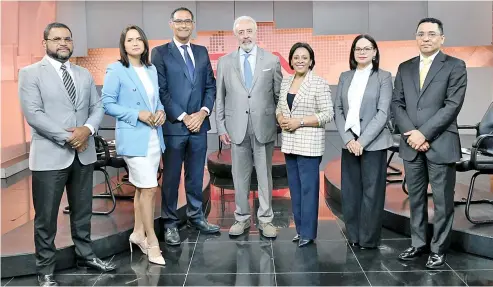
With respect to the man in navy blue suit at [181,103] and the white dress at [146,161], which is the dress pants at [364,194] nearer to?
the man in navy blue suit at [181,103]

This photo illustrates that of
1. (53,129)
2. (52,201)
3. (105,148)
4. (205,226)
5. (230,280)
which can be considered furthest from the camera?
(105,148)

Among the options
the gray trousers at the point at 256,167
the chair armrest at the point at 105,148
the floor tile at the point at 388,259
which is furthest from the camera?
the chair armrest at the point at 105,148

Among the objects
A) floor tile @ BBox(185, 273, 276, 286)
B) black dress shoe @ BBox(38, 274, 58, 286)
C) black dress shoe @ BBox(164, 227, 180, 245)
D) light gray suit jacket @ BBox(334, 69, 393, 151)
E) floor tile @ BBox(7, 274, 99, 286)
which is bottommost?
floor tile @ BBox(185, 273, 276, 286)

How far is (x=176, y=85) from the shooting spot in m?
3.98

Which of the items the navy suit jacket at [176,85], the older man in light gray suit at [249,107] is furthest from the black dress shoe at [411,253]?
the navy suit jacket at [176,85]

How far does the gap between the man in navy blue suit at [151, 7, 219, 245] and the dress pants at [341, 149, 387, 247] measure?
Answer: 118 centimetres

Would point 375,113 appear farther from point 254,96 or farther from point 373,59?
point 254,96

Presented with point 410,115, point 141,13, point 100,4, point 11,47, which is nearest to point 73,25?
point 100,4

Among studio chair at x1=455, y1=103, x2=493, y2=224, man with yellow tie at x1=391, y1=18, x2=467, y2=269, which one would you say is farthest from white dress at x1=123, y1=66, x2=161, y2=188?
studio chair at x1=455, y1=103, x2=493, y2=224

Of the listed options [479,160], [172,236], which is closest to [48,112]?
[172,236]

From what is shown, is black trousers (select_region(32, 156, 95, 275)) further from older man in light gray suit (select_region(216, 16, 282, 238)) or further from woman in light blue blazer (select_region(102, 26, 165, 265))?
older man in light gray suit (select_region(216, 16, 282, 238))

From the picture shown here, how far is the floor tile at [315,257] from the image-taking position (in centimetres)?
349

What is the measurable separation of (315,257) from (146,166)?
140cm

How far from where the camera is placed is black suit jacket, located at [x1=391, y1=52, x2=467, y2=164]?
3.36 meters
